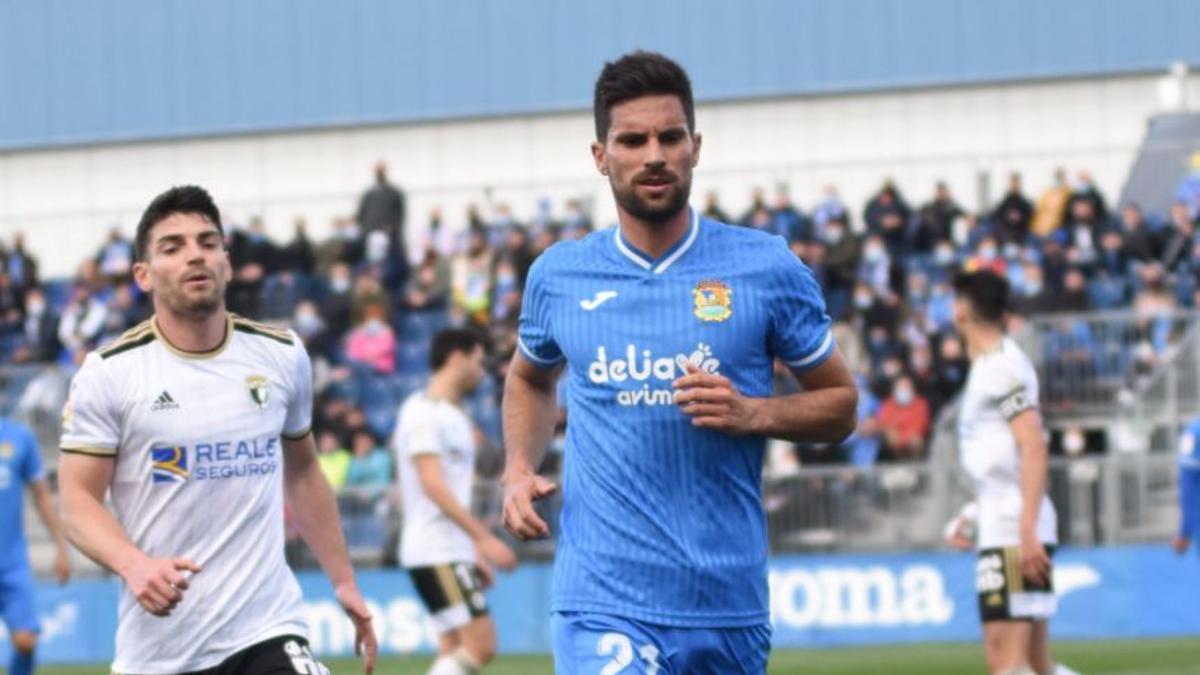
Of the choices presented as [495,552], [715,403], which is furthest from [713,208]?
[715,403]

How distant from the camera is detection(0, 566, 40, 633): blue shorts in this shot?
1531 centimetres

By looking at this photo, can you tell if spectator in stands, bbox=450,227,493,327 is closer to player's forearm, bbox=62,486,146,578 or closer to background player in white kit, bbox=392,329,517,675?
background player in white kit, bbox=392,329,517,675

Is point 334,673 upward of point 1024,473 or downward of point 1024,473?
downward

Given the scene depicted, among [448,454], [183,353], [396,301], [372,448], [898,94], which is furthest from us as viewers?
[898,94]

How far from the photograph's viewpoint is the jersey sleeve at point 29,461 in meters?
15.7

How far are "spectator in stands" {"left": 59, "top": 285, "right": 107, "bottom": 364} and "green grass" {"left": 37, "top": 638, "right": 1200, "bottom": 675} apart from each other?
6.60 meters

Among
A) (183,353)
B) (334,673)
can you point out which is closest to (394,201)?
(334,673)

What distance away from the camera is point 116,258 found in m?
30.0

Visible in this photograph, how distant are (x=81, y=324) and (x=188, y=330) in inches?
844

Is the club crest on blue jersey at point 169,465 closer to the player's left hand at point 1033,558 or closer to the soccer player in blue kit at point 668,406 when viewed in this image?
the soccer player in blue kit at point 668,406

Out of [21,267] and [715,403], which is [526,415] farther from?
[21,267]

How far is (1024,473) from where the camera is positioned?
12.0 m

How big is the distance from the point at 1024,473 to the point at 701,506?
531 cm

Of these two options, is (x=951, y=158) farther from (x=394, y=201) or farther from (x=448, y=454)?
(x=448, y=454)
